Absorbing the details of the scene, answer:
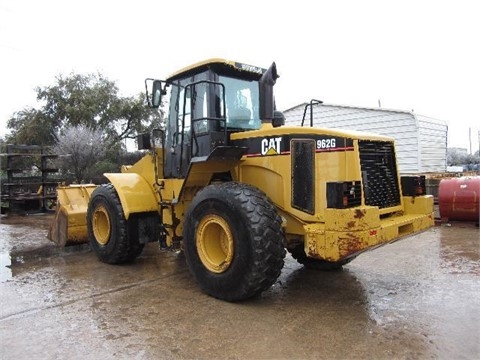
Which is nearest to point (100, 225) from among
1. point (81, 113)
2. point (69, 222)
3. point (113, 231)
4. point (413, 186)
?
point (113, 231)

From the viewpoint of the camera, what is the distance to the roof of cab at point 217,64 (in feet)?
18.2

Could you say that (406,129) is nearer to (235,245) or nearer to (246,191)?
(246,191)

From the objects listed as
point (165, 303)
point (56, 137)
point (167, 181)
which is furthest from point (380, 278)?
point (56, 137)

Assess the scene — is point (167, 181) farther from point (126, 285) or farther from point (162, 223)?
point (126, 285)

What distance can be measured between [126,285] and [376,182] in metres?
3.34

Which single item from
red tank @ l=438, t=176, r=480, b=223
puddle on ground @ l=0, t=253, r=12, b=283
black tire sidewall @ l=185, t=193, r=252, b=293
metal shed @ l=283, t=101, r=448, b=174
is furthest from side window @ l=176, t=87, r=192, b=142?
metal shed @ l=283, t=101, r=448, b=174

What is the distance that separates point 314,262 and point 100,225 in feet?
11.3

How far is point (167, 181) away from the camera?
20.5 ft

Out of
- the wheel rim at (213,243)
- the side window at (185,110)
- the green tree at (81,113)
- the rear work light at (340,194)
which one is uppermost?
the green tree at (81,113)

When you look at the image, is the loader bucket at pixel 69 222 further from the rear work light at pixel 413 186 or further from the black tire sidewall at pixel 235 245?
the rear work light at pixel 413 186

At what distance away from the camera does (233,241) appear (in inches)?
179

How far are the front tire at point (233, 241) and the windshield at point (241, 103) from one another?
120cm

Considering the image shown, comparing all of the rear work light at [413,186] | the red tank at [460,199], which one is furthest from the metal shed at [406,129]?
the rear work light at [413,186]

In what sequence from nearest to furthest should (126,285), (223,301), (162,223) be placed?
(223,301) → (126,285) → (162,223)
